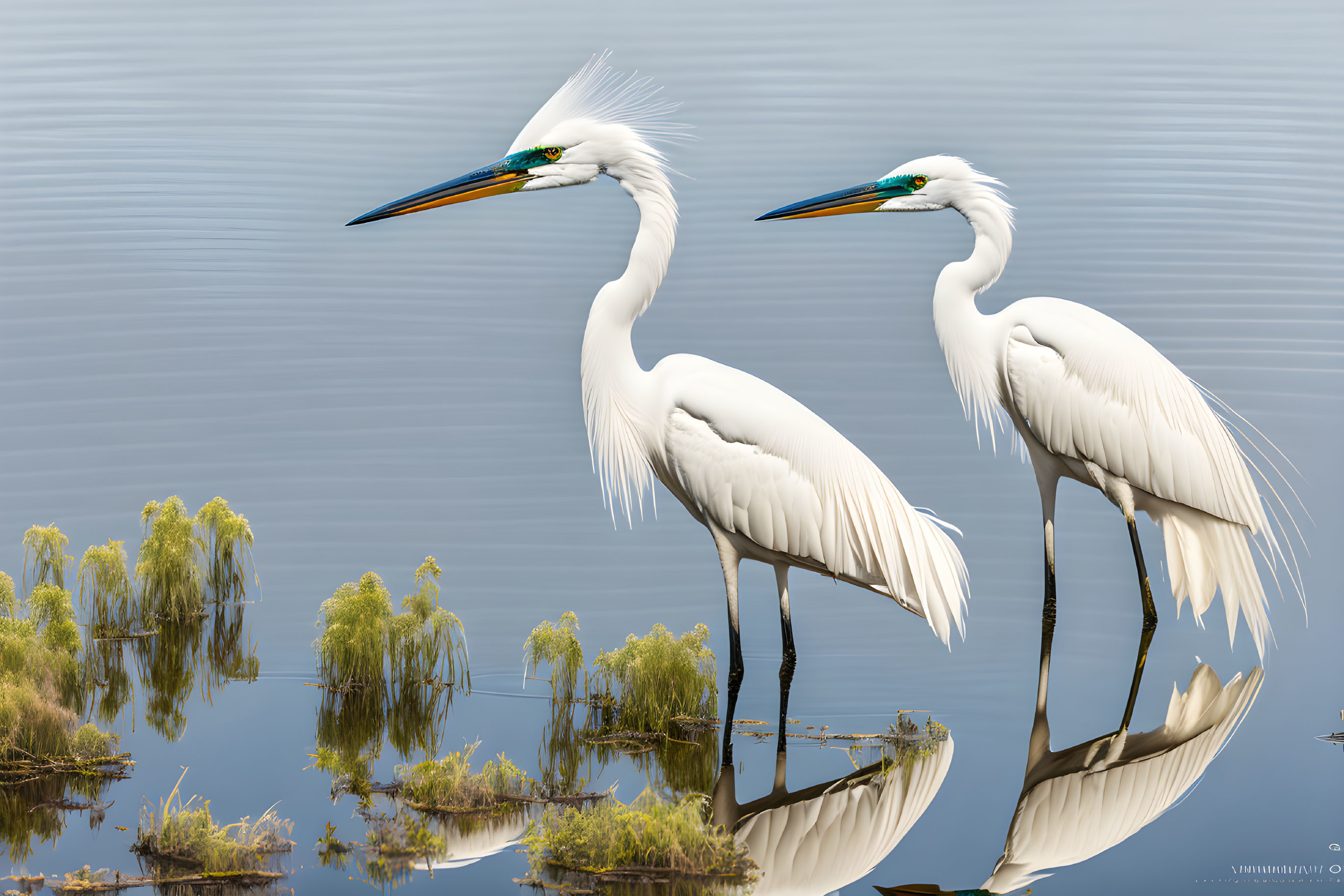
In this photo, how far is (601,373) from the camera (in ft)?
13.4

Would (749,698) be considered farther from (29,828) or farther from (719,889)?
(29,828)

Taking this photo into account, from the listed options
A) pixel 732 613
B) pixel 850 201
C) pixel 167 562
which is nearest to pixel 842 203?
pixel 850 201

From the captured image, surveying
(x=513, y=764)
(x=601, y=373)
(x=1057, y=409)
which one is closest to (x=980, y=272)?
(x=1057, y=409)

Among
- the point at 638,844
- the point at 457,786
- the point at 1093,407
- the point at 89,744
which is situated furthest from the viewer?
the point at 1093,407

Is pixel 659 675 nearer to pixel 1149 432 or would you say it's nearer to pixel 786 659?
pixel 786 659

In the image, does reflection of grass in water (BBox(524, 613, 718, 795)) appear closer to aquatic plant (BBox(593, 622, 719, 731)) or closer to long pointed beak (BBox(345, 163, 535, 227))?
aquatic plant (BBox(593, 622, 719, 731))

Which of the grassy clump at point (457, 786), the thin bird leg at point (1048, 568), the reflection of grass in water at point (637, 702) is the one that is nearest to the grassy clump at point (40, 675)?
the grassy clump at point (457, 786)

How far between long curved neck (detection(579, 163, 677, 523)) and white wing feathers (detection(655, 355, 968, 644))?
8.5 inches

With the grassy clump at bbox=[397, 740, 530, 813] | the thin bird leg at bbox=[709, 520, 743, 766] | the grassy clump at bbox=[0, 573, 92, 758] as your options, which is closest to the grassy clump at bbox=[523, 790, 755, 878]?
the grassy clump at bbox=[397, 740, 530, 813]

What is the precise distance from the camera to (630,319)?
4074 mm

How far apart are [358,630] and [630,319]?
1580mm

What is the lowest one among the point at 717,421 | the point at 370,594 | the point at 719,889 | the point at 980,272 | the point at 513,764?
the point at 719,889

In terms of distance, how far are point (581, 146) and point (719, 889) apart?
2.67 metres

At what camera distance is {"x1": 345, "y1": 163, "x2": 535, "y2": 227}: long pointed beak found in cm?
422
